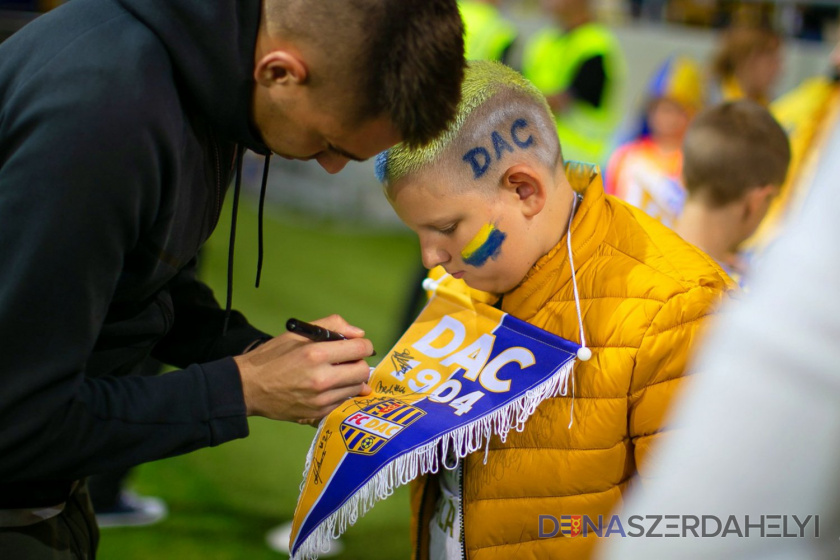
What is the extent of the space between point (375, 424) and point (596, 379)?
456 millimetres

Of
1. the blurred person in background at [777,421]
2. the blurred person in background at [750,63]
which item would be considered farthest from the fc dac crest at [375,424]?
the blurred person in background at [750,63]

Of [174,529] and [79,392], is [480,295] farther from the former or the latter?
[174,529]

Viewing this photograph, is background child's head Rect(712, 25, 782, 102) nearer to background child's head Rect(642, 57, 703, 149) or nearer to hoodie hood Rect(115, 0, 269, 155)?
background child's head Rect(642, 57, 703, 149)

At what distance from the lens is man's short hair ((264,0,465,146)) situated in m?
1.19

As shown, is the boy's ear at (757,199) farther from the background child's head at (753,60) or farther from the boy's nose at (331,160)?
the background child's head at (753,60)

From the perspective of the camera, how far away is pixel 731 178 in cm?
240

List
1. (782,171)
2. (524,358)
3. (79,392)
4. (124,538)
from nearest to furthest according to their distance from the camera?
(79,392)
(524,358)
(782,171)
(124,538)

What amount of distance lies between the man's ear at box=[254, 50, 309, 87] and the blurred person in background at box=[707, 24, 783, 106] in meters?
4.25

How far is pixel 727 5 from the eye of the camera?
309 inches

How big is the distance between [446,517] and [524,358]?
46cm

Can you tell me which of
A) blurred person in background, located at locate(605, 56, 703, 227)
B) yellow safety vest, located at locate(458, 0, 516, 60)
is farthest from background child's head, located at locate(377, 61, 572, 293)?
yellow safety vest, located at locate(458, 0, 516, 60)

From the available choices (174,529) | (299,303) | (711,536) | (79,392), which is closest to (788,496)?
(711,536)

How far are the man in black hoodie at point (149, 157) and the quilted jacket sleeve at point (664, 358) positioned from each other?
1.87 ft

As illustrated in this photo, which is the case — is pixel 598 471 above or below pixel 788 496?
below
